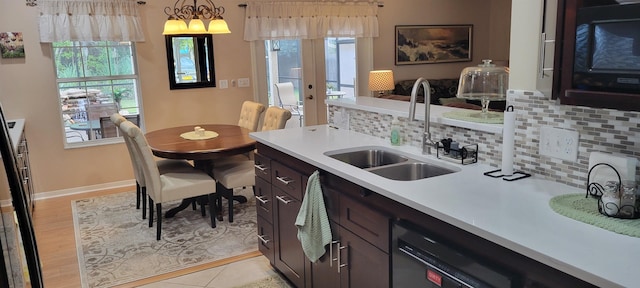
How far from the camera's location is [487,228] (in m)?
1.40

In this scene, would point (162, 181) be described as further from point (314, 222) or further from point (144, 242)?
point (314, 222)

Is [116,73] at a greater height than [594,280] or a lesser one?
greater

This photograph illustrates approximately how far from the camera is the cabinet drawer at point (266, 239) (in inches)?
120

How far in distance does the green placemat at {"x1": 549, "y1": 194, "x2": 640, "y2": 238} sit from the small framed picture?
5.15 m

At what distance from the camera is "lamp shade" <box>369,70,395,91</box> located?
633cm

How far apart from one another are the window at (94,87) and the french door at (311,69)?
5.05 ft

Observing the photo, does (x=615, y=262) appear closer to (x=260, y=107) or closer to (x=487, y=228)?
(x=487, y=228)

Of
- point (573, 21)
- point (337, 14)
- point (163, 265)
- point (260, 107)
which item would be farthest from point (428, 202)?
point (337, 14)

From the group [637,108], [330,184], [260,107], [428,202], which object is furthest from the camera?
[260,107]

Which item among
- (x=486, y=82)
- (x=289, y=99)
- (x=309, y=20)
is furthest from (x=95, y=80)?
(x=486, y=82)

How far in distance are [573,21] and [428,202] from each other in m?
0.73

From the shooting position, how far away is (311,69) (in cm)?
652

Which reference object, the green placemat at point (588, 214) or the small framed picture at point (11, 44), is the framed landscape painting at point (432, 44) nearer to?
the small framed picture at point (11, 44)

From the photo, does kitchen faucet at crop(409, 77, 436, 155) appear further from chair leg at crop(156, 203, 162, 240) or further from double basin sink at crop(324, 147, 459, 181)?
chair leg at crop(156, 203, 162, 240)
